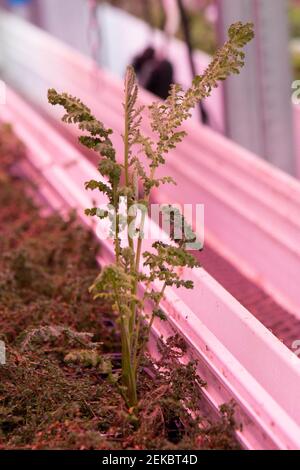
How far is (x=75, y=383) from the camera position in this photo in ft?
6.07

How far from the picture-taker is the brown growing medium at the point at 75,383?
1.65 meters

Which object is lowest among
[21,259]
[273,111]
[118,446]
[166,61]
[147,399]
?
[118,446]

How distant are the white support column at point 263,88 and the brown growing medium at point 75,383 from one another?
143cm

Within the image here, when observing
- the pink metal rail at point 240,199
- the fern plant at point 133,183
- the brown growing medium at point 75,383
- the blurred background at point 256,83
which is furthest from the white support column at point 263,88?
the fern plant at point 133,183

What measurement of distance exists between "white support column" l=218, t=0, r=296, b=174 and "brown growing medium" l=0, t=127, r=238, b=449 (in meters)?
1.43

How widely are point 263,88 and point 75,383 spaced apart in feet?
7.36

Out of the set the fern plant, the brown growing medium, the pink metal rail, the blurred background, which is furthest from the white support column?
the fern plant

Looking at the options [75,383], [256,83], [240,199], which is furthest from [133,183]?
[256,83]

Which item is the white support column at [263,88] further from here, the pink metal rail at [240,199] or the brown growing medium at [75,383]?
the brown growing medium at [75,383]

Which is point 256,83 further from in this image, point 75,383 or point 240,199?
point 75,383

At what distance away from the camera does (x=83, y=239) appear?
274 centimetres

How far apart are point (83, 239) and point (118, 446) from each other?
47.4 inches
